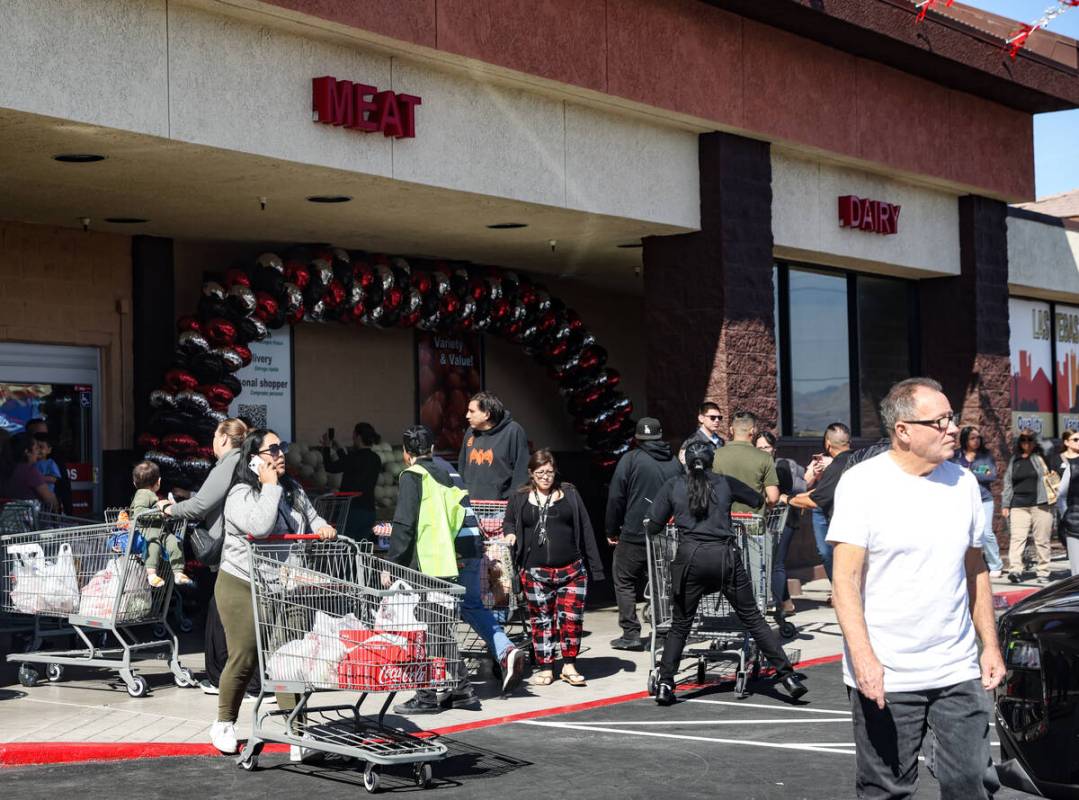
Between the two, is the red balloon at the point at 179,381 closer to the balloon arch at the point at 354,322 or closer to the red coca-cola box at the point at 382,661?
the balloon arch at the point at 354,322

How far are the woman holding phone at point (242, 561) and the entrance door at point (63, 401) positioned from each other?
665cm

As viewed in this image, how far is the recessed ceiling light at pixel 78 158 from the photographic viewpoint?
11.5 m

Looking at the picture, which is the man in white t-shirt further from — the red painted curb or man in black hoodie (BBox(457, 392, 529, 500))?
man in black hoodie (BBox(457, 392, 529, 500))

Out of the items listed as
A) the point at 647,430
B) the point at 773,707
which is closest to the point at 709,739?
the point at 773,707

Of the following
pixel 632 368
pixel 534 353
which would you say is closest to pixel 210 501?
pixel 534 353

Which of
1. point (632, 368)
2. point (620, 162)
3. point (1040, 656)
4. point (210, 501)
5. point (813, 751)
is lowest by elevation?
point (813, 751)

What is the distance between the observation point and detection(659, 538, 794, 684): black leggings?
10.2 meters

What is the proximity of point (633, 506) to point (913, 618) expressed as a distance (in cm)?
740

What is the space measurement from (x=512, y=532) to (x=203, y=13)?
4525 mm

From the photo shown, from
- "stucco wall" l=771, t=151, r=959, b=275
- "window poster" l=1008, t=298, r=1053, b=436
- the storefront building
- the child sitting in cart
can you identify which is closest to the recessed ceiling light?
the storefront building

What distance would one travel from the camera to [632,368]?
22.4 metres

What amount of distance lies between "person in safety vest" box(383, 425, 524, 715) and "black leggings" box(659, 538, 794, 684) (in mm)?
1086

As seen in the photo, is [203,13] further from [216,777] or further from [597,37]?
[216,777]

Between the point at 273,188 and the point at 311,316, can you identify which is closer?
the point at 273,188
